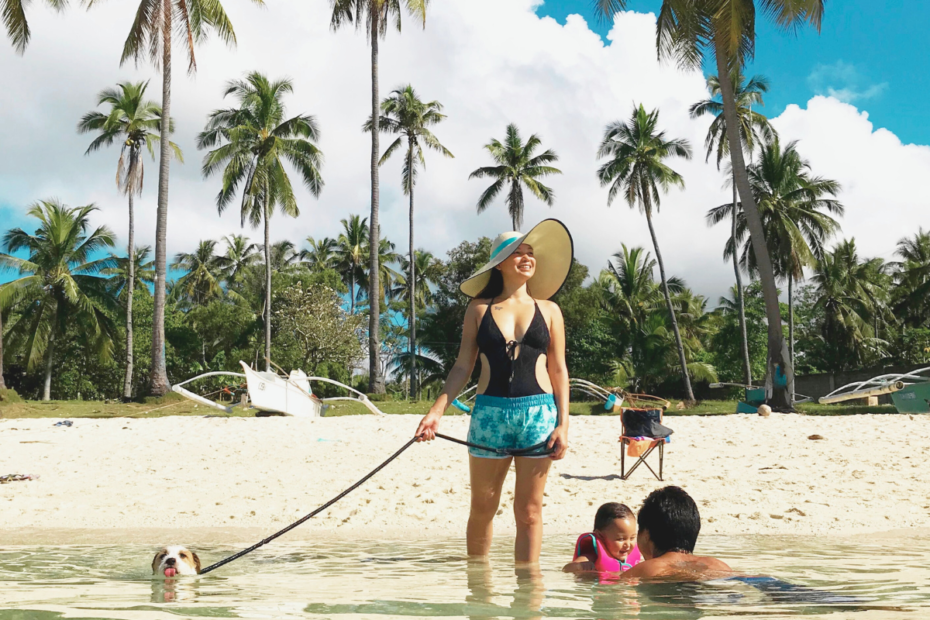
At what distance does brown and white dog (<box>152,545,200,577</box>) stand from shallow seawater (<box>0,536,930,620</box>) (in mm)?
59

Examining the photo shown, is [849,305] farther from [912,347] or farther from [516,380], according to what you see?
[516,380]

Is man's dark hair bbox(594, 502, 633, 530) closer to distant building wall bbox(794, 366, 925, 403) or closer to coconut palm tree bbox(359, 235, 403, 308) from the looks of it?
distant building wall bbox(794, 366, 925, 403)

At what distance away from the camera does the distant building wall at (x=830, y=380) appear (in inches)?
1091

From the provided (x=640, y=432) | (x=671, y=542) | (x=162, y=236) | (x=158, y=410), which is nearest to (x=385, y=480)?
(x=640, y=432)

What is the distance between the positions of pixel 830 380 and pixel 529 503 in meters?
30.7

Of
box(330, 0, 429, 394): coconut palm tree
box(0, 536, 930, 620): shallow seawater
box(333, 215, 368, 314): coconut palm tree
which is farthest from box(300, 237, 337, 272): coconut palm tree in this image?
box(0, 536, 930, 620): shallow seawater

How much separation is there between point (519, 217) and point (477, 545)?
108ft

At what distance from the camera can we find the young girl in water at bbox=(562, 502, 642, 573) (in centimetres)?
396

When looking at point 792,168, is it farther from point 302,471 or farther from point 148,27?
point 302,471

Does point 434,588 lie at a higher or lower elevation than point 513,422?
lower

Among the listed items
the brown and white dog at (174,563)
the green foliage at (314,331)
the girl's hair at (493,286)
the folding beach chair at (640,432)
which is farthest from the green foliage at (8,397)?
the green foliage at (314,331)

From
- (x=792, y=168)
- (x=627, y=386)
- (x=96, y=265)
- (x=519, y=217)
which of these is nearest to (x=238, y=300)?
(x=96, y=265)

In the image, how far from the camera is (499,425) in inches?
148

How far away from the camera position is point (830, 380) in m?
31.0
